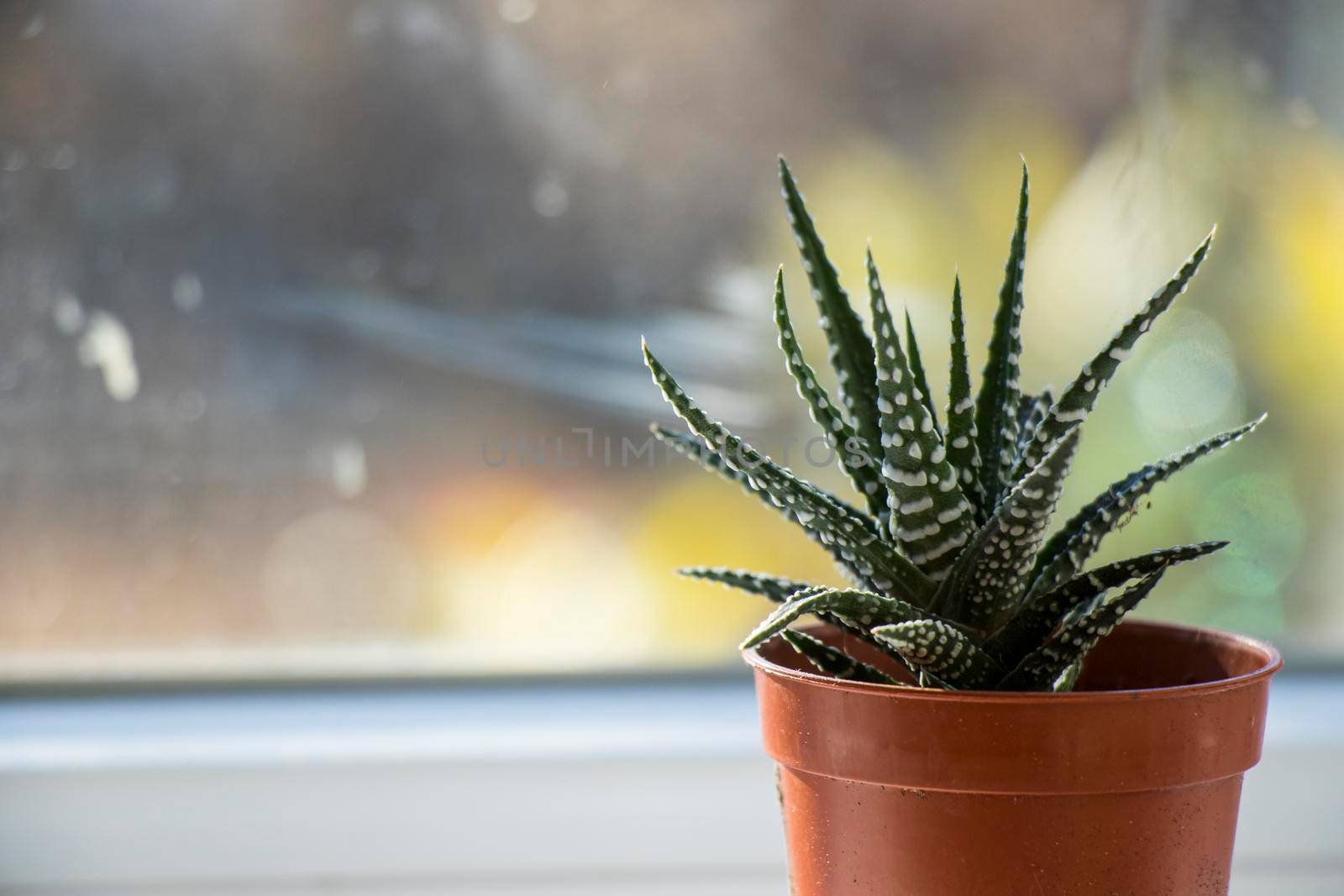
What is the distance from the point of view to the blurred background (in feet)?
3.58

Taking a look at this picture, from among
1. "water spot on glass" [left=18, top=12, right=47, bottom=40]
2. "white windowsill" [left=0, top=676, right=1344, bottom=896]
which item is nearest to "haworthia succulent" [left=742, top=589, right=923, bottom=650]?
"white windowsill" [left=0, top=676, right=1344, bottom=896]

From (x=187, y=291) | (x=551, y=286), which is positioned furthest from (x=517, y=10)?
(x=187, y=291)

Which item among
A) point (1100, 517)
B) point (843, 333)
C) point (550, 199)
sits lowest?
point (1100, 517)

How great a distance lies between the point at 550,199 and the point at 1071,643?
0.75m

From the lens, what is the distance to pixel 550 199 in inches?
44.2

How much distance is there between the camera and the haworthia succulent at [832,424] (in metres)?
0.55

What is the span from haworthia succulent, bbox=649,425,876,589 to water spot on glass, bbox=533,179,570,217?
562 mm

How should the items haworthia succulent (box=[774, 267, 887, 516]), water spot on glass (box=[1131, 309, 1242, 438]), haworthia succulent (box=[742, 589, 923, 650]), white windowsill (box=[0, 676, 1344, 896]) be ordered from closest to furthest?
haworthia succulent (box=[742, 589, 923, 650]) → haworthia succulent (box=[774, 267, 887, 516]) → white windowsill (box=[0, 676, 1344, 896]) → water spot on glass (box=[1131, 309, 1242, 438])

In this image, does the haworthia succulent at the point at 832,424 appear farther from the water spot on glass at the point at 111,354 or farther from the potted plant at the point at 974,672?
the water spot on glass at the point at 111,354

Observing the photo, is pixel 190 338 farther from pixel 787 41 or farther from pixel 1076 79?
pixel 1076 79

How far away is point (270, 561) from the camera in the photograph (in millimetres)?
1147

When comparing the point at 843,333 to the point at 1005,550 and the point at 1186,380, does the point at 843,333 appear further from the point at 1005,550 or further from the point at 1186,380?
the point at 1186,380

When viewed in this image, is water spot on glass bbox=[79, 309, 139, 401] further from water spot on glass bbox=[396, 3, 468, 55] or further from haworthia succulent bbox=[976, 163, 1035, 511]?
haworthia succulent bbox=[976, 163, 1035, 511]

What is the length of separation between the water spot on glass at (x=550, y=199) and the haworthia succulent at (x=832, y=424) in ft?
1.97
